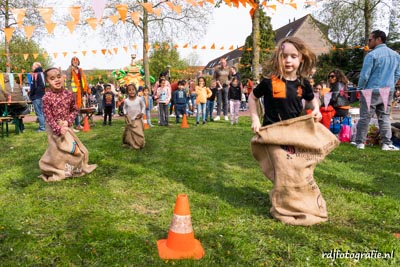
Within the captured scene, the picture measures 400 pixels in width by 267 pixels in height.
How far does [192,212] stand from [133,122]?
4.28 meters

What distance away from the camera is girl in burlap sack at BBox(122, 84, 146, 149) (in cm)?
772

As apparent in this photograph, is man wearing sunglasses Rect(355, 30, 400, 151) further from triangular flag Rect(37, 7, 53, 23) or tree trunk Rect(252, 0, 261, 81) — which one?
triangular flag Rect(37, 7, 53, 23)

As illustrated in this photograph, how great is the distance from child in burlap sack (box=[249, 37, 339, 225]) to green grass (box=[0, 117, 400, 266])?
20 centimetres

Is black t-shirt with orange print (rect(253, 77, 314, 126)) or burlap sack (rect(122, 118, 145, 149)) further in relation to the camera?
burlap sack (rect(122, 118, 145, 149))

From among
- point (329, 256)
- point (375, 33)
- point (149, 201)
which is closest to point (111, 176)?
point (149, 201)

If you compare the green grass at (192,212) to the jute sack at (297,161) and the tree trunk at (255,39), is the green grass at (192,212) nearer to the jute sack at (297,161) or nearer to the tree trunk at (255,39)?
the jute sack at (297,161)

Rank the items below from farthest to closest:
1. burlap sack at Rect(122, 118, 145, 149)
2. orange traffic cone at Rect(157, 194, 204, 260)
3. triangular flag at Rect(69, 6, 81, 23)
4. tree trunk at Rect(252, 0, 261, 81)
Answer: tree trunk at Rect(252, 0, 261, 81) < burlap sack at Rect(122, 118, 145, 149) < triangular flag at Rect(69, 6, 81, 23) < orange traffic cone at Rect(157, 194, 204, 260)

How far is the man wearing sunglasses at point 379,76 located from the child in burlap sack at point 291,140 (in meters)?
4.29

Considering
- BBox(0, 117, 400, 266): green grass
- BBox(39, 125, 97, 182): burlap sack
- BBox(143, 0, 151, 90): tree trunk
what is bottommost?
BBox(0, 117, 400, 266): green grass

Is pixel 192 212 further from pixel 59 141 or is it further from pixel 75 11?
pixel 75 11

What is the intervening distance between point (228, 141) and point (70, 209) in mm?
5130

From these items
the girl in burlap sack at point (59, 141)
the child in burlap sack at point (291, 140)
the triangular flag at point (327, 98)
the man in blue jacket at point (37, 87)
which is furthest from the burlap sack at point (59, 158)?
the triangular flag at point (327, 98)

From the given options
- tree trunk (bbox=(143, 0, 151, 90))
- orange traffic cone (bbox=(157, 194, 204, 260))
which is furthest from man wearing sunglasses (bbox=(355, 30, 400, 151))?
tree trunk (bbox=(143, 0, 151, 90))

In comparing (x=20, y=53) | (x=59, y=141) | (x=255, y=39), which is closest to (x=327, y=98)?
(x=255, y=39)
